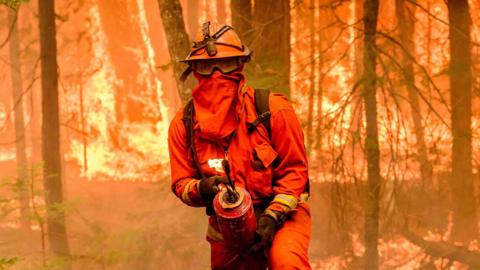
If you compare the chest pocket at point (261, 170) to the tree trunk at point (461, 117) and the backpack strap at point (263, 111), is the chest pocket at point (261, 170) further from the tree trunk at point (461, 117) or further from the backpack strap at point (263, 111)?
the tree trunk at point (461, 117)

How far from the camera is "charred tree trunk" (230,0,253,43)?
9570mm

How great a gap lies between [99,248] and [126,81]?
8.08 m

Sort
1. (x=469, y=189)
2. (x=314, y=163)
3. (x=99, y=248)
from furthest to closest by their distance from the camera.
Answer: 1. (x=314, y=163)
2. (x=99, y=248)
3. (x=469, y=189)

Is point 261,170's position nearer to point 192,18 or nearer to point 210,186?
point 210,186

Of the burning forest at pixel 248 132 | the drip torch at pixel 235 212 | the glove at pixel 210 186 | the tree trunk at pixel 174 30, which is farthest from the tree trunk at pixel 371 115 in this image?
the drip torch at pixel 235 212

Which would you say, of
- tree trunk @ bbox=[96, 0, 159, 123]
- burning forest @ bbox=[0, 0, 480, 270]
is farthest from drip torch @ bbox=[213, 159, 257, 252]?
tree trunk @ bbox=[96, 0, 159, 123]

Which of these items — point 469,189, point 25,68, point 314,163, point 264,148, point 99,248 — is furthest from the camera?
point 25,68

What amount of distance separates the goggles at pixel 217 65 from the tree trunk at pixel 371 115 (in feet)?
16.8

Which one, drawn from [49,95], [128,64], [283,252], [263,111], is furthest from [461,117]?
[128,64]

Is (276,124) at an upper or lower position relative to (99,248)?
upper

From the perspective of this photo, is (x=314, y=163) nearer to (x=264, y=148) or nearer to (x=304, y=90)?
(x=304, y=90)

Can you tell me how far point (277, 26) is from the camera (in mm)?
9570

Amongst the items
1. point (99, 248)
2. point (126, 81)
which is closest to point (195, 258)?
point (99, 248)

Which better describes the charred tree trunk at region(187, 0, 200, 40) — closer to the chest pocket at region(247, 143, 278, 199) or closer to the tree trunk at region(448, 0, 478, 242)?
the tree trunk at region(448, 0, 478, 242)
